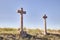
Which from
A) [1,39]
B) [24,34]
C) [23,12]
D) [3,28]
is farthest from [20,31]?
[3,28]

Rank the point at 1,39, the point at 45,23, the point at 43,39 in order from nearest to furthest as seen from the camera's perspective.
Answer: the point at 1,39
the point at 43,39
the point at 45,23

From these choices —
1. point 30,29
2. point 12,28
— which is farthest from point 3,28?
point 30,29

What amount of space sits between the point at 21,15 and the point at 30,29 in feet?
26.8

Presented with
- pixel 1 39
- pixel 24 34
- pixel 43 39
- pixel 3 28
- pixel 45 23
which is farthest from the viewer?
pixel 3 28

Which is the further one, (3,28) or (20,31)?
(3,28)

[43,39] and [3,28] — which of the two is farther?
[3,28]

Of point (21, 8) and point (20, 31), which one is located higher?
point (21, 8)

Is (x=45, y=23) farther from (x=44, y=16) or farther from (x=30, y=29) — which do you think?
(x=30, y=29)

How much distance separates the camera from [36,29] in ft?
107

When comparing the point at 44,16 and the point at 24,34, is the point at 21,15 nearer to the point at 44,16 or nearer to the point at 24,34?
the point at 24,34

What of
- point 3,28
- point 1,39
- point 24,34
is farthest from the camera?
point 3,28

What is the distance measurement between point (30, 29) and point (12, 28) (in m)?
2.59

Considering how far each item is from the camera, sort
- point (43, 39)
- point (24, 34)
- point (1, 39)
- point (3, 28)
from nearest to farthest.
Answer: point (1, 39) < point (43, 39) < point (24, 34) < point (3, 28)

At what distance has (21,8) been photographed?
25438 mm
